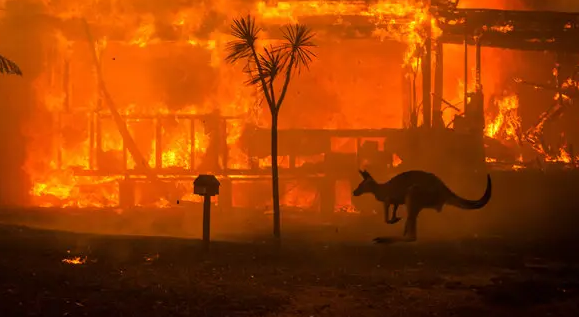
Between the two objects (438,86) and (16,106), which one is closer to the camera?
(438,86)

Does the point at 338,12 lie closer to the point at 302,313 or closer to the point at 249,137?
the point at 249,137

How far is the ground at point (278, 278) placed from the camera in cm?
709

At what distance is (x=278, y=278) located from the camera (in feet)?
29.2

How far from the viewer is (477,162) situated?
18.0 metres

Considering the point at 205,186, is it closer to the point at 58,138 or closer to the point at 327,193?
the point at 327,193

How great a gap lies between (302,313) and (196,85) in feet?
58.5

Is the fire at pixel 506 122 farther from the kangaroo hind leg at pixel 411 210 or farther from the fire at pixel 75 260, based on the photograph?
the fire at pixel 75 260

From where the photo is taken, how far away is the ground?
279 inches

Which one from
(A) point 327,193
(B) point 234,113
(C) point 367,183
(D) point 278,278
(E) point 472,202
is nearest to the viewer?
(D) point 278,278

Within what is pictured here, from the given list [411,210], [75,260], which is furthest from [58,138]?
[411,210]

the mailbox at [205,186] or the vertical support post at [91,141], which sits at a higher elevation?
the vertical support post at [91,141]

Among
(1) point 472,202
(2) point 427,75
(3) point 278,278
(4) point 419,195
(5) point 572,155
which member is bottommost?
(3) point 278,278

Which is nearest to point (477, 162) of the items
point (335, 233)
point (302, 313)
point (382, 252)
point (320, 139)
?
point (320, 139)

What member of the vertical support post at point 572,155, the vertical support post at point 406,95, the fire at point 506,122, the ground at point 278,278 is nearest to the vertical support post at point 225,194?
the vertical support post at point 406,95
